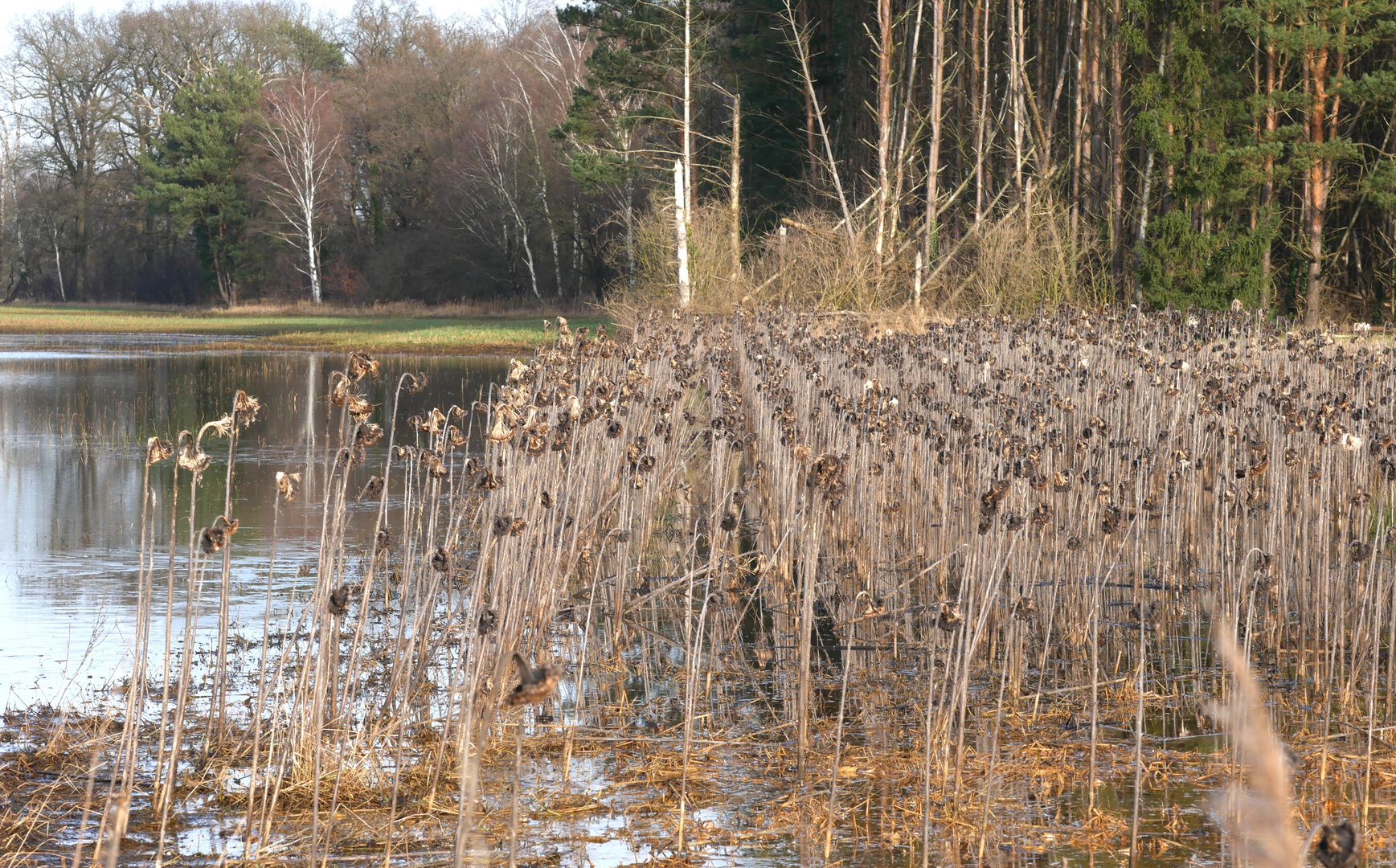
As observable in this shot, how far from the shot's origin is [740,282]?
2067 centimetres

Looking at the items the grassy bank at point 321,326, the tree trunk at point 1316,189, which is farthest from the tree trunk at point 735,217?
the tree trunk at point 1316,189

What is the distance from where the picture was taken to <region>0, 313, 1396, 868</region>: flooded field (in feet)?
10.8

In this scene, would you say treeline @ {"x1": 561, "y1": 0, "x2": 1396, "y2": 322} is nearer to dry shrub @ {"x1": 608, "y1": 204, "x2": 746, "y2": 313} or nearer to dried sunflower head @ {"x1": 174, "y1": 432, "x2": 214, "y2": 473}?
dry shrub @ {"x1": 608, "y1": 204, "x2": 746, "y2": 313}

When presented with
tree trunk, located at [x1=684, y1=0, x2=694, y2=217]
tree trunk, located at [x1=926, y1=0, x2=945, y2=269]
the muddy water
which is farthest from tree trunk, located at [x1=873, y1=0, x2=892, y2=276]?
the muddy water

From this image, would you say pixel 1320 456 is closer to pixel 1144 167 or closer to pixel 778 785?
pixel 778 785

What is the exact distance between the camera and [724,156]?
99.2ft

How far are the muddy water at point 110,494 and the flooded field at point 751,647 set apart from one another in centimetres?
5

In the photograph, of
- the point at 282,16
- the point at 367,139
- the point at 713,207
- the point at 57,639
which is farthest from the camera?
the point at 282,16

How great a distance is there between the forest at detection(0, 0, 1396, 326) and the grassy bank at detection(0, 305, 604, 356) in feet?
8.05

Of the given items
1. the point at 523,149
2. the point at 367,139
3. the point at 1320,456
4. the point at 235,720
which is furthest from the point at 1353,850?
the point at 367,139

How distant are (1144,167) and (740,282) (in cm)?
613

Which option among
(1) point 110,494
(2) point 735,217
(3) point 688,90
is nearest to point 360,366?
(1) point 110,494

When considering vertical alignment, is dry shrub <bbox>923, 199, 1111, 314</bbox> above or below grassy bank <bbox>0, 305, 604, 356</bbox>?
above

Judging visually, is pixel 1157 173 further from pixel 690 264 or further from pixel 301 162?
pixel 301 162
